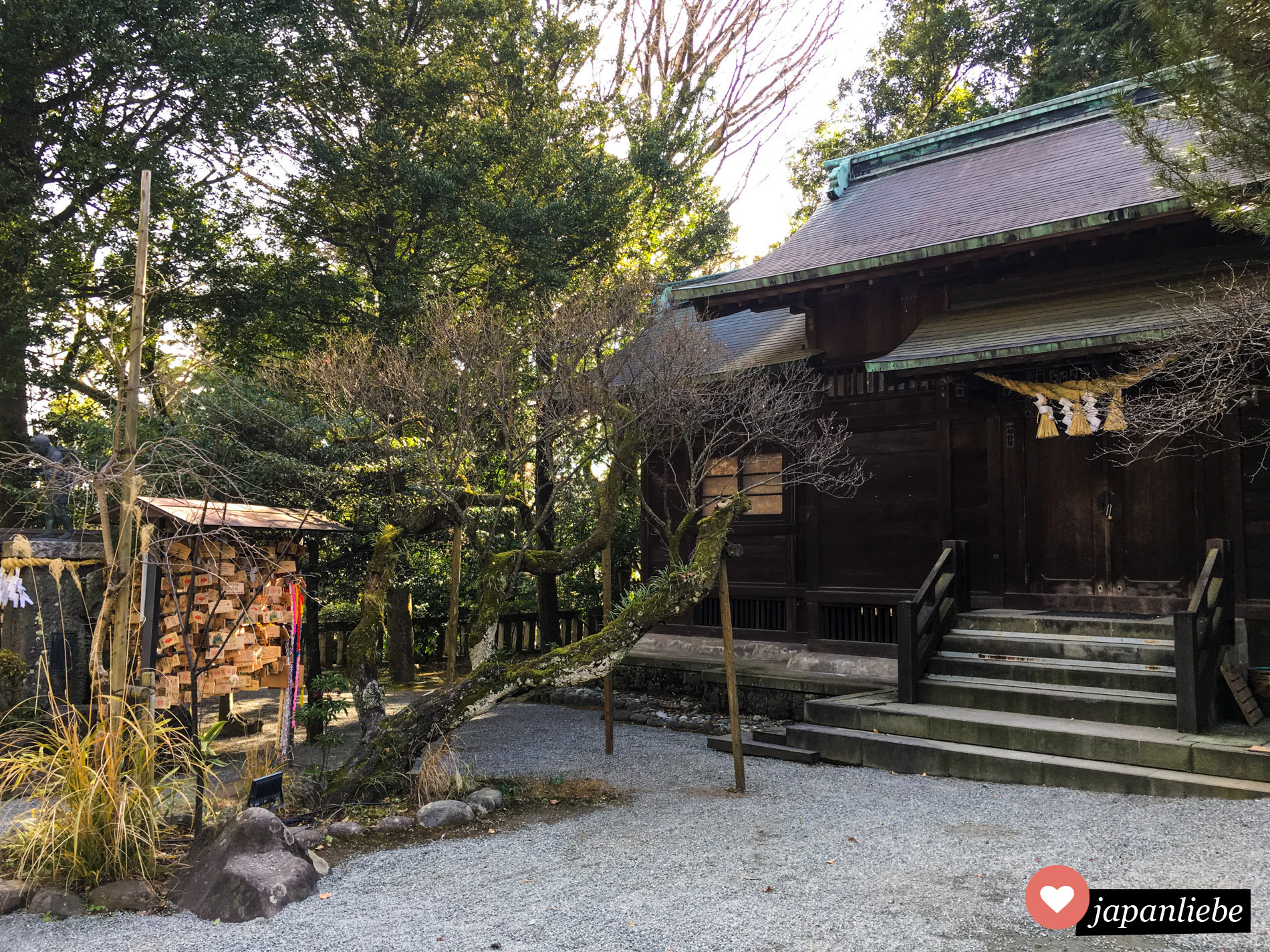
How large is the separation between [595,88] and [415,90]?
6.73m

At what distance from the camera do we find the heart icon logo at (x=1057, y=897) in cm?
418

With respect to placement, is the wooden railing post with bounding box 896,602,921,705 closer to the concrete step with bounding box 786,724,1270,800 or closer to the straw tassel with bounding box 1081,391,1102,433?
the concrete step with bounding box 786,724,1270,800

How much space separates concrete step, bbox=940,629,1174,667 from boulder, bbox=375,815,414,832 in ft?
18.2

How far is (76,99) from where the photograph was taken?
1221 centimetres

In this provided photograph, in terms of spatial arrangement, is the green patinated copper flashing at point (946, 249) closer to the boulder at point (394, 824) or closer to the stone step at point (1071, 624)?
the stone step at point (1071, 624)

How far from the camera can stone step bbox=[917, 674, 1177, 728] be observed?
6.88 meters

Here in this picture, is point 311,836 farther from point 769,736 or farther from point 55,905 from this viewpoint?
point 769,736

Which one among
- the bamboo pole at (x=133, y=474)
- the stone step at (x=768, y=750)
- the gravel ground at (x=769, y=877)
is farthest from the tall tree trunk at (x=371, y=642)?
the stone step at (x=768, y=750)

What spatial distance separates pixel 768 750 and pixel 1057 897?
376 centimetres

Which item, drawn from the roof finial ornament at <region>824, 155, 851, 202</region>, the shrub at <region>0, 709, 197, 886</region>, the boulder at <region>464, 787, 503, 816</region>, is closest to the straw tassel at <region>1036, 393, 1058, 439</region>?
the roof finial ornament at <region>824, 155, 851, 202</region>

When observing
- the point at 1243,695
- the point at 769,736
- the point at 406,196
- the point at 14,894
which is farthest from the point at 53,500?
the point at 1243,695

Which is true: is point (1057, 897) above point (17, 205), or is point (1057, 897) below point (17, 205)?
below

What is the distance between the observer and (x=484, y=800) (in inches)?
241

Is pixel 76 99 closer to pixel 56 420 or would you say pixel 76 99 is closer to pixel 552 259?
pixel 56 420
